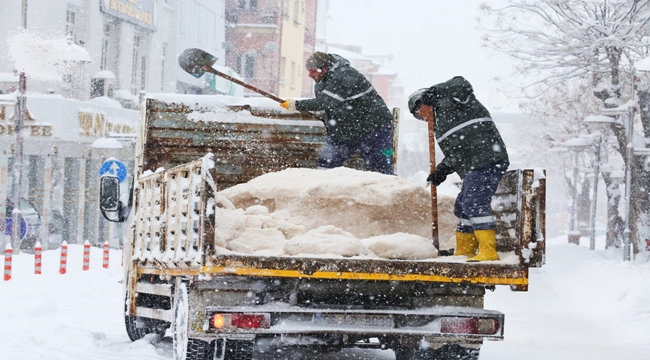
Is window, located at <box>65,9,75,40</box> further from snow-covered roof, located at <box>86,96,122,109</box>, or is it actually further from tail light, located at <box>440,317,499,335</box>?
tail light, located at <box>440,317,499,335</box>

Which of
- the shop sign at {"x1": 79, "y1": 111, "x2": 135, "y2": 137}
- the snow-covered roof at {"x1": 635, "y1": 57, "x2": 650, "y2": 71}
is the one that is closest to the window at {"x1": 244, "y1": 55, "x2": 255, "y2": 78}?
the shop sign at {"x1": 79, "y1": 111, "x2": 135, "y2": 137}

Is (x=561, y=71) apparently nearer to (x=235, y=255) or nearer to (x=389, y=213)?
(x=389, y=213)

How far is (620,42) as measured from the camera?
22.3 meters

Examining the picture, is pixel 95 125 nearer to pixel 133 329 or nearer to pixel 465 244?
pixel 133 329

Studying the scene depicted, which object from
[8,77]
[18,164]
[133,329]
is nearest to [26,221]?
[18,164]

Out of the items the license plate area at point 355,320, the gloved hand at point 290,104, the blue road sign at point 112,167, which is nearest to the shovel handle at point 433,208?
the license plate area at point 355,320

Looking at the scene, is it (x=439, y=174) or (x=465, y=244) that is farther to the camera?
(x=439, y=174)

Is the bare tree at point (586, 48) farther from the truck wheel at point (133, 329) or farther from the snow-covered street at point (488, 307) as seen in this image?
the truck wheel at point (133, 329)

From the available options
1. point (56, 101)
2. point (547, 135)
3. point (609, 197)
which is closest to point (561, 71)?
point (609, 197)

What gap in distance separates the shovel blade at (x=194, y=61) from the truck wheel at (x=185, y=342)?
10.1ft

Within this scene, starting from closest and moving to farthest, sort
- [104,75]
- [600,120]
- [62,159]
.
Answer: [600,120]
[62,159]
[104,75]

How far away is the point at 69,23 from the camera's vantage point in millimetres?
30656

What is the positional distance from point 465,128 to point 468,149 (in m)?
0.13

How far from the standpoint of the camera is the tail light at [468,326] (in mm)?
6938
